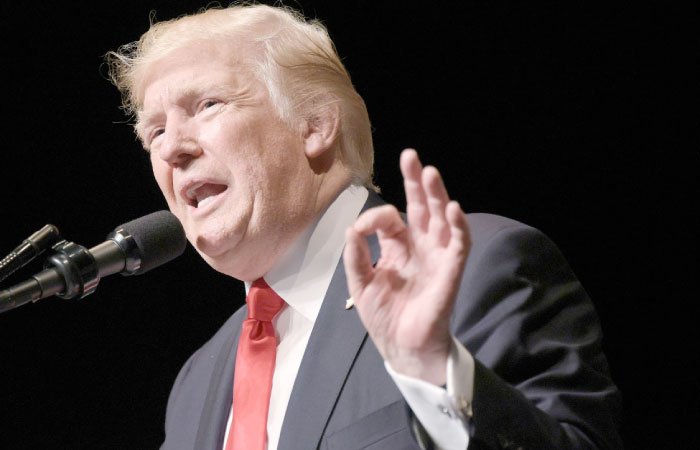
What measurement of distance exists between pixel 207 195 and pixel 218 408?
544 mm

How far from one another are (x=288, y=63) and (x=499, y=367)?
3.46ft

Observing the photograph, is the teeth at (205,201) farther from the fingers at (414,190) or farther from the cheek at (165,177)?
the fingers at (414,190)

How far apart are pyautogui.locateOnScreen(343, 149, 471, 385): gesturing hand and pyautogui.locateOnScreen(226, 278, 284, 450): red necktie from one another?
71cm

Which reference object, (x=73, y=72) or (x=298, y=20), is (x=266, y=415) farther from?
(x=73, y=72)

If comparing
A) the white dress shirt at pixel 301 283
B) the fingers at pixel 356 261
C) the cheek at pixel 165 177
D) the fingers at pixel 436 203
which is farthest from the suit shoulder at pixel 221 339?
the fingers at pixel 436 203

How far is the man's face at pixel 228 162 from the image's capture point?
2021 millimetres

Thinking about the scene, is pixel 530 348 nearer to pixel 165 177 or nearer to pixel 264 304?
pixel 264 304

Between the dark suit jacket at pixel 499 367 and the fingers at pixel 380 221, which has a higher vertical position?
the fingers at pixel 380 221

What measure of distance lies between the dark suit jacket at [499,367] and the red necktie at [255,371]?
19 centimetres

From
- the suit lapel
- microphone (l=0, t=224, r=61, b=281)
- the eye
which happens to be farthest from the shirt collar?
microphone (l=0, t=224, r=61, b=281)

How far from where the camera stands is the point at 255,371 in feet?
6.60

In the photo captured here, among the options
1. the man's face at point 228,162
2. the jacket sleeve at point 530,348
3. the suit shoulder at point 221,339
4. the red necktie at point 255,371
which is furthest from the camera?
the suit shoulder at point 221,339

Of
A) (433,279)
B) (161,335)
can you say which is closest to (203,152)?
(433,279)

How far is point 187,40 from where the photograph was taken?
7.18ft
